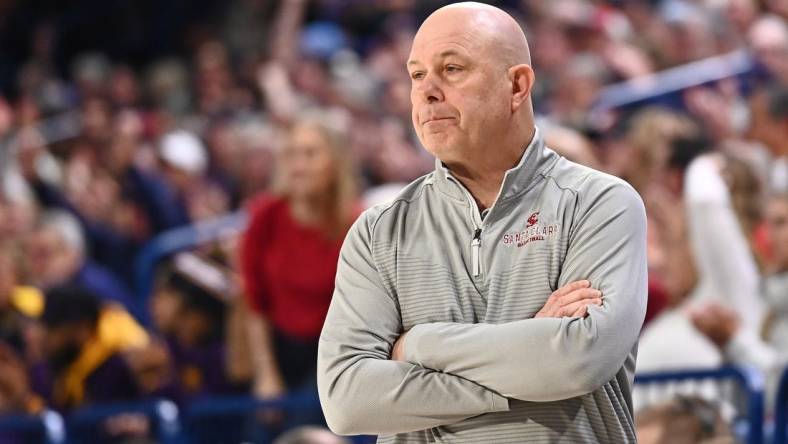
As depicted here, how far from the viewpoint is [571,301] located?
2.53 m

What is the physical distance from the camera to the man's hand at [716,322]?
4.70 m

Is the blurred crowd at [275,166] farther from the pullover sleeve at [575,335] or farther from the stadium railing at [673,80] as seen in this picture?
the pullover sleeve at [575,335]

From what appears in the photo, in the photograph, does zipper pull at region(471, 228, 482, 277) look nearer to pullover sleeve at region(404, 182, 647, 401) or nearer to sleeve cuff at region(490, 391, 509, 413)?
pullover sleeve at region(404, 182, 647, 401)

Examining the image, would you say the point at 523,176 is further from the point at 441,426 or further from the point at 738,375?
the point at 738,375

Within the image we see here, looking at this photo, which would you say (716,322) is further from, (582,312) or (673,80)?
(673,80)

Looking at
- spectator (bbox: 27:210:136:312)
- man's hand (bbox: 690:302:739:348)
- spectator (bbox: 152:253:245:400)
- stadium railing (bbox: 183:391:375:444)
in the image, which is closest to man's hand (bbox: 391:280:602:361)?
man's hand (bbox: 690:302:739:348)

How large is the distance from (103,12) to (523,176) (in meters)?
10.4

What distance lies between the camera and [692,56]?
8.66 meters

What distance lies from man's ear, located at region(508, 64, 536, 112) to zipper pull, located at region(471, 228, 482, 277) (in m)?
0.27

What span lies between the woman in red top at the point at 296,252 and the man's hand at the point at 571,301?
3.07 meters

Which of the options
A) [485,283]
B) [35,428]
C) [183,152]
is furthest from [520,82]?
[183,152]

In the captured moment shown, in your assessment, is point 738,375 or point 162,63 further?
point 162,63

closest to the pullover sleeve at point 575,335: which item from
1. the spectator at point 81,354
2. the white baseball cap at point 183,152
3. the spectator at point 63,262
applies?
the spectator at point 81,354

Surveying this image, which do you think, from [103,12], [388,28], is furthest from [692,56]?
[103,12]
